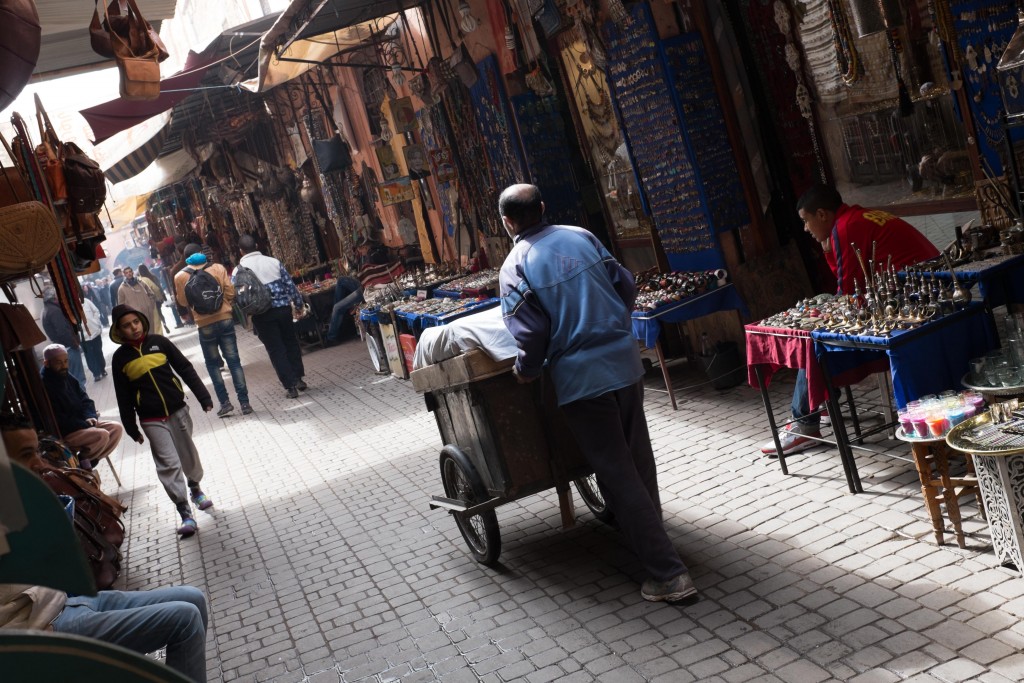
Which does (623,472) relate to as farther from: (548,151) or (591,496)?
(548,151)

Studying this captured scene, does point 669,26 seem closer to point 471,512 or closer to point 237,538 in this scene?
point 471,512

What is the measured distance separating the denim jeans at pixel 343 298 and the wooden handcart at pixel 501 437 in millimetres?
11745

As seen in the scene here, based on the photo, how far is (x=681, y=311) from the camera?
27.8 ft

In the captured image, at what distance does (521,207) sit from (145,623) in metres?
2.59

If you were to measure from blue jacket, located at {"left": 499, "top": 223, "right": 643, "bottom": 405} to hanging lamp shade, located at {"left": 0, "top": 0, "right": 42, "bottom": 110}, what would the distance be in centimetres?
230

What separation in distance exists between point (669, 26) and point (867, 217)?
3.29m

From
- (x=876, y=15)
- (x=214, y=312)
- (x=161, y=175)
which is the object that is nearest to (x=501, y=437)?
(x=876, y=15)

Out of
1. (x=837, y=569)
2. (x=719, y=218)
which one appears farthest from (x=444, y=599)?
(x=719, y=218)

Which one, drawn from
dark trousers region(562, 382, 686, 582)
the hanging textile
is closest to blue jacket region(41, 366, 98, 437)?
dark trousers region(562, 382, 686, 582)

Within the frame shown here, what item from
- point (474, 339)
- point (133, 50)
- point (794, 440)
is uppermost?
point (133, 50)

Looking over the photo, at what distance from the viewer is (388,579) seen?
21.0 feet

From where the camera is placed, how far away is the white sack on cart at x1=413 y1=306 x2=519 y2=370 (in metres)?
5.62

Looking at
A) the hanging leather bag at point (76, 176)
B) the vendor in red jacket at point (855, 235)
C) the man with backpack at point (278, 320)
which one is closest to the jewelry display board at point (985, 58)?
the vendor in red jacket at point (855, 235)

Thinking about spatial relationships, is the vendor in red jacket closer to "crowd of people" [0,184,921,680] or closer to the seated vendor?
"crowd of people" [0,184,921,680]
